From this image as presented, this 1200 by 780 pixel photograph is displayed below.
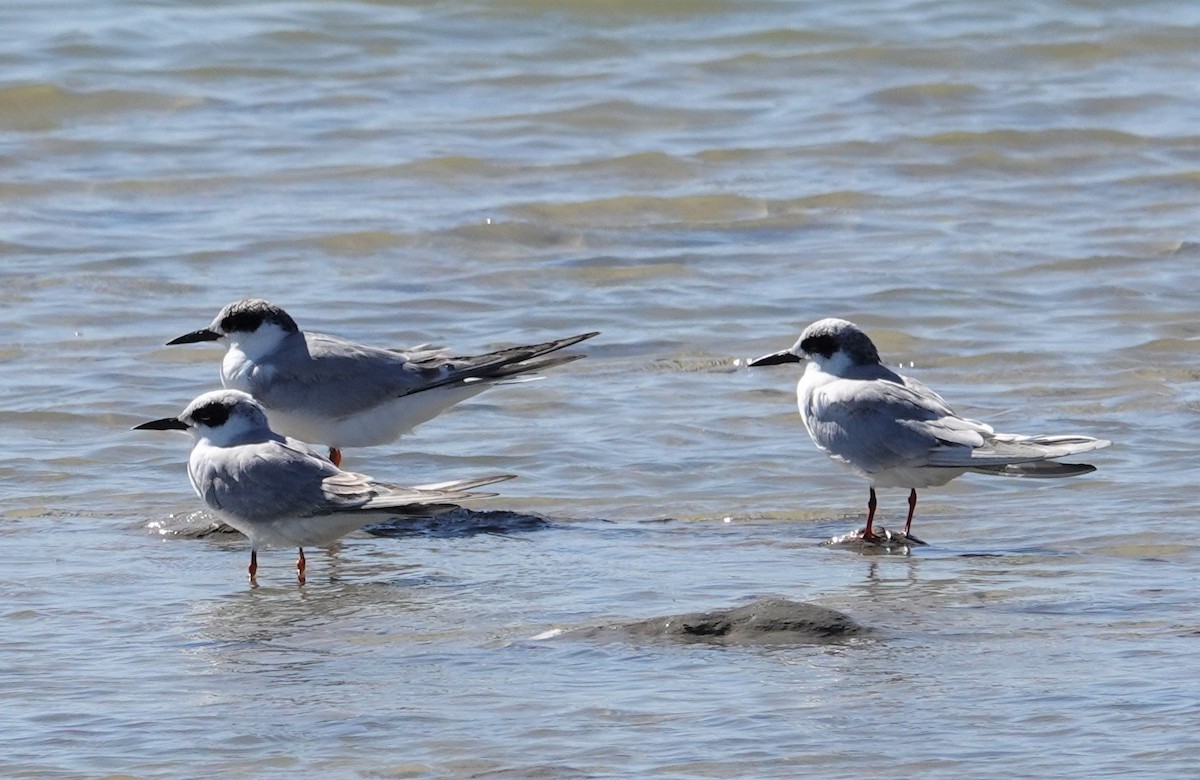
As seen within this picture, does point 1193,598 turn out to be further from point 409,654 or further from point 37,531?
point 37,531

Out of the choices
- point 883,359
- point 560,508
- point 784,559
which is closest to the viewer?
point 784,559

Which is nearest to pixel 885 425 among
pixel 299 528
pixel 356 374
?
pixel 299 528

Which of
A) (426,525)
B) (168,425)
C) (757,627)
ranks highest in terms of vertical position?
(168,425)

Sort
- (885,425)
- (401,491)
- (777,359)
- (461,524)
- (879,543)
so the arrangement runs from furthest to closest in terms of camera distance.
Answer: (777,359) → (461,524) → (885,425) → (879,543) → (401,491)

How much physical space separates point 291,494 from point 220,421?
1.66 ft

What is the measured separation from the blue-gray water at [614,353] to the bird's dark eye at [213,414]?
45 cm

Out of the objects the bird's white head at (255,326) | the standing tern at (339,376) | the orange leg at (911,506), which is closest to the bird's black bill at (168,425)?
the standing tern at (339,376)

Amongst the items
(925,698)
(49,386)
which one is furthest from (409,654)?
(49,386)

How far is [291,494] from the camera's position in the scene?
6.57m

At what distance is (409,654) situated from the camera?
561cm

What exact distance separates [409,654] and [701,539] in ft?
5.39

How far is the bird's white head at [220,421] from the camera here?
691cm

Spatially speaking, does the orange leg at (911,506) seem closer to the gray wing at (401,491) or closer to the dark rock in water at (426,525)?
the dark rock in water at (426,525)

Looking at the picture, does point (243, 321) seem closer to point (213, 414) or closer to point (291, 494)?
point (213, 414)
